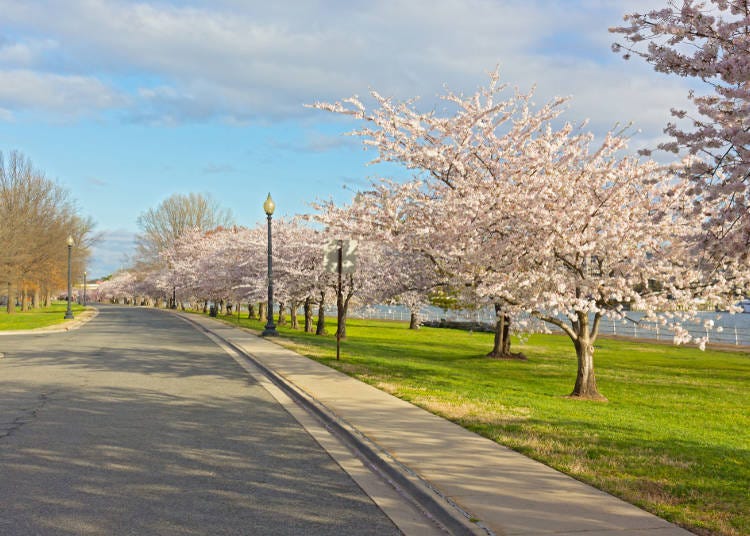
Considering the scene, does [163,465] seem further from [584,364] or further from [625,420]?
[584,364]

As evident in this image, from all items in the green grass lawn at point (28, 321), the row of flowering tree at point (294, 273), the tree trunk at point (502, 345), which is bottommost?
the green grass lawn at point (28, 321)

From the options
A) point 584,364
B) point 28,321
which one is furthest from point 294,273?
point 584,364

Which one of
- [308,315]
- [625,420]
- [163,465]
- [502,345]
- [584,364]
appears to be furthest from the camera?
[308,315]

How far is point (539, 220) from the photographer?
44.3ft

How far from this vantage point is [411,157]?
16.0 meters

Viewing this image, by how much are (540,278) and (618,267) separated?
5.40 feet

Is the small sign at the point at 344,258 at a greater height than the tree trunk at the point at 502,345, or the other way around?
the small sign at the point at 344,258

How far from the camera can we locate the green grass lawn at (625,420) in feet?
21.0

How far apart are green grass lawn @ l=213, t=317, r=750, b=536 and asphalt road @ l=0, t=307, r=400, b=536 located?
2504 millimetres

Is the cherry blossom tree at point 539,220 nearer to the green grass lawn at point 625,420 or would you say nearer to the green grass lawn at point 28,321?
the green grass lawn at point 625,420

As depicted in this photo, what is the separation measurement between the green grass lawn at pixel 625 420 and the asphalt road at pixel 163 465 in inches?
98.6

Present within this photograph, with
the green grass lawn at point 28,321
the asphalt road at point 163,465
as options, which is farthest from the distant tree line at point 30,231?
the asphalt road at point 163,465

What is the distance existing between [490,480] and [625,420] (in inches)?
240

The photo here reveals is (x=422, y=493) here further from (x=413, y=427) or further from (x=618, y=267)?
(x=618, y=267)
